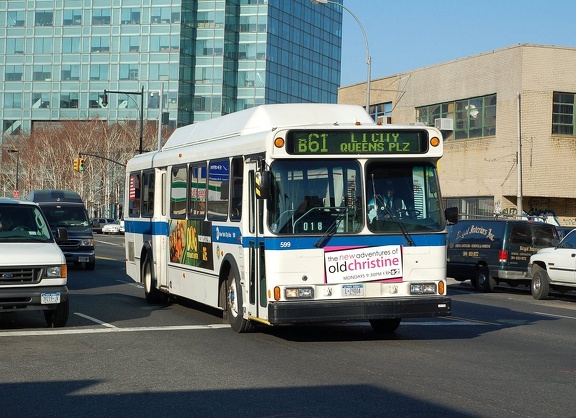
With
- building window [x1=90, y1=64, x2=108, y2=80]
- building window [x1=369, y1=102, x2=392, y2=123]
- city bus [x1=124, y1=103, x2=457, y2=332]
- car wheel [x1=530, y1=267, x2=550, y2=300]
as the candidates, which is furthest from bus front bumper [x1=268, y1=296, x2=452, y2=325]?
building window [x1=90, y1=64, x2=108, y2=80]

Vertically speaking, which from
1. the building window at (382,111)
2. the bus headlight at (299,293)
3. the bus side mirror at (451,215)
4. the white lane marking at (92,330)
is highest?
the building window at (382,111)

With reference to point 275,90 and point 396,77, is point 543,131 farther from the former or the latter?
point 275,90

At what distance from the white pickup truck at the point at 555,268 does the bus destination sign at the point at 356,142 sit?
11.0m

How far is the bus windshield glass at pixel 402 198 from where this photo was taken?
43.8ft

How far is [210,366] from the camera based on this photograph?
1128 cm

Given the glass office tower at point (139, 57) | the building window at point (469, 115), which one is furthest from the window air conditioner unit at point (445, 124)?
the glass office tower at point (139, 57)

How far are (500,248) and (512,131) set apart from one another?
812 inches

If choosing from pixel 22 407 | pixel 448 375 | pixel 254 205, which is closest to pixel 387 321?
pixel 254 205

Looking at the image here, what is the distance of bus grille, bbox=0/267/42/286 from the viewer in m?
14.0

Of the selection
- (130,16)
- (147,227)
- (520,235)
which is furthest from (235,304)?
(130,16)

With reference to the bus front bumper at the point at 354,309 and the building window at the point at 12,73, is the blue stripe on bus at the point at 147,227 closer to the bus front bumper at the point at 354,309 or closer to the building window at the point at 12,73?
the bus front bumper at the point at 354,309

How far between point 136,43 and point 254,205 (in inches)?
3654

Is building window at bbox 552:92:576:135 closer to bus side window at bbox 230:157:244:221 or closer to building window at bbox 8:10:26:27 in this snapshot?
bus side window at bbox 230:157:244:221

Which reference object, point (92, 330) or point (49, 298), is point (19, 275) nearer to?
point (49, 298)
